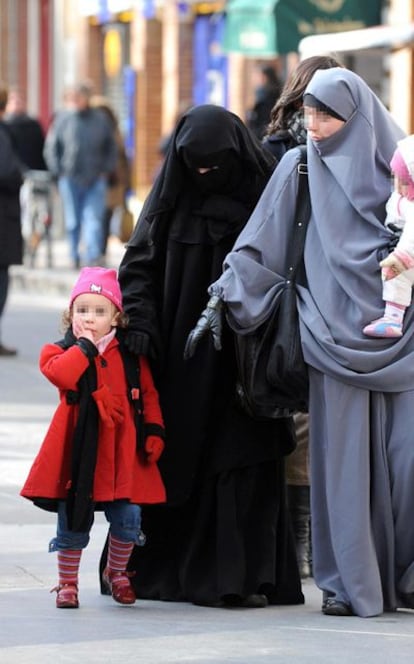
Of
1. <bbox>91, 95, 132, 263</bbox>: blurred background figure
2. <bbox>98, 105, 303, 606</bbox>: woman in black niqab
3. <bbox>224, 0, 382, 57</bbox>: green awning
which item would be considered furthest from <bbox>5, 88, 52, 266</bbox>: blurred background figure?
<bbox>98, 105, 303, 606</bbox>: woman in black niqab

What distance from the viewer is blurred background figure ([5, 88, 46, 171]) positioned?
76.3 feet

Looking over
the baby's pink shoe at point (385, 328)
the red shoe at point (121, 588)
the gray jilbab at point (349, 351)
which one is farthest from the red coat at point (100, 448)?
the baby's pink shoe at point (385, 328)

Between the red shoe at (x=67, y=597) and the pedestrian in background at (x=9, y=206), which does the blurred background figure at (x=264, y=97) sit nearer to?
the pedestrian in background at (x=9, y=206)

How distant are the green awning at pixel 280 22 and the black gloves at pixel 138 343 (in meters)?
13.1

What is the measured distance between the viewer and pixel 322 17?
66.7ft

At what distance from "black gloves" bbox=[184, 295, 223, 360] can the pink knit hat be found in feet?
0.88

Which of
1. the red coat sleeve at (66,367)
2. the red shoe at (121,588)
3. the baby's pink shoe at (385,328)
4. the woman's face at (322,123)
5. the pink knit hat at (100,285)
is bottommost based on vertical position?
the red shoe at (121,588)

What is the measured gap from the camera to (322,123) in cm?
680

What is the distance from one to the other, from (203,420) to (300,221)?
2.38ft

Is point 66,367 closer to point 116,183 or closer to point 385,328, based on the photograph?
point 385,328

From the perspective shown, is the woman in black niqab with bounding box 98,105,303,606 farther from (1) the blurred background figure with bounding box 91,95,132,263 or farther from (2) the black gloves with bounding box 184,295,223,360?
(1) the blurred background figure with bounding box 91,95,132,263

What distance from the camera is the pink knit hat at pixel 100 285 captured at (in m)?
6.85

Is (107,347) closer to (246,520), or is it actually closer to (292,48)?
(246,520)

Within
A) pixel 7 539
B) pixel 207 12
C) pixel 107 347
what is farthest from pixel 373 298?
pixel 207 12
